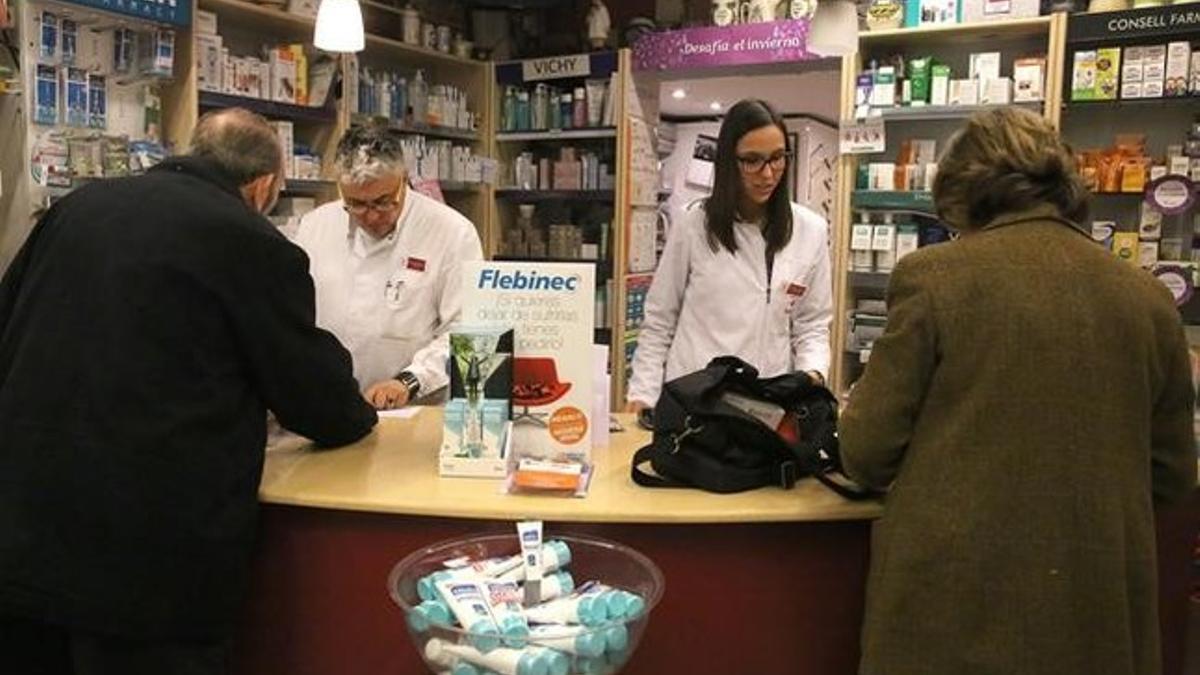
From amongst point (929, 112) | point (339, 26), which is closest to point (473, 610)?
point (339, 26)

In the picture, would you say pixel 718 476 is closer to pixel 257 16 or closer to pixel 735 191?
pixel 735 191

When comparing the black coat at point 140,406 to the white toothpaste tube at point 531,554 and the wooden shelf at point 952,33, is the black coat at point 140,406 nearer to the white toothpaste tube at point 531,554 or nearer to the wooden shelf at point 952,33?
the white toothpaste tube at point 531,554

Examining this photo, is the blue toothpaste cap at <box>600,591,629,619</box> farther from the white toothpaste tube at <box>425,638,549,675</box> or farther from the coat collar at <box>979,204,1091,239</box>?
the coat collar at <box>979,204,1091,239</box>

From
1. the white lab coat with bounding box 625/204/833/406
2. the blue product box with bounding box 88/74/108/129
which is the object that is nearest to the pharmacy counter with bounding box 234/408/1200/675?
the white lab coat with bounding box 625/204/833/406

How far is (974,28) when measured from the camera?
Answer: 4605 mm

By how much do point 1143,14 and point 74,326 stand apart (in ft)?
13.7

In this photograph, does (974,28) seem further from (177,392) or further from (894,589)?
(177,392)

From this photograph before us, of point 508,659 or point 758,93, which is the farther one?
point 758,93

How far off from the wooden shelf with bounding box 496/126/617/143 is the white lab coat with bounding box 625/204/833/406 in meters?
2.78

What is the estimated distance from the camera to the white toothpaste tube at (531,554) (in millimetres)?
1727

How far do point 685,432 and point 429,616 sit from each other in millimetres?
686

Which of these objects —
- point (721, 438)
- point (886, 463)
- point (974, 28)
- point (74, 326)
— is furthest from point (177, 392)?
point (974, 28)

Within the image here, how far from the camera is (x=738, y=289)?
10.1 feet

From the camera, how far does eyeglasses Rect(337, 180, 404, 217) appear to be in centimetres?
300
